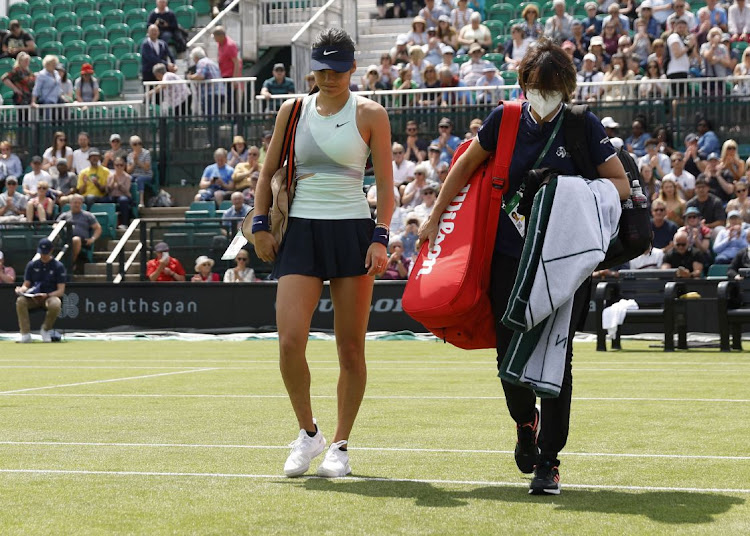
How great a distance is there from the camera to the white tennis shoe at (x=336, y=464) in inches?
245

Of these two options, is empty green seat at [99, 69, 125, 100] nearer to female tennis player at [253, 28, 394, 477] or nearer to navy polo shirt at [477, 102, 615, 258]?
female tennis player at [253, 28, 394, 477]

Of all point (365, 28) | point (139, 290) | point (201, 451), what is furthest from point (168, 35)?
point (201, 451)

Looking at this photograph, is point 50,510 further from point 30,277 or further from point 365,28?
point 365,28

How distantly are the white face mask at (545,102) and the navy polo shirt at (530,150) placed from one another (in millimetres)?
52

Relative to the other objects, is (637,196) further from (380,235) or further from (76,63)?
(76,63)

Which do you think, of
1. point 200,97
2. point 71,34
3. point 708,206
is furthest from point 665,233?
point 71,34

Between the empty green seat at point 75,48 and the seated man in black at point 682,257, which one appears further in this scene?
the empty green seat at point 75,48

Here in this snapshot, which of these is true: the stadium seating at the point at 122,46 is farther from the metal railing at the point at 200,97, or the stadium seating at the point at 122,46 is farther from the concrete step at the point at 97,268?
the concrete step at the point at 97,268

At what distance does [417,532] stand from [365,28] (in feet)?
83.6

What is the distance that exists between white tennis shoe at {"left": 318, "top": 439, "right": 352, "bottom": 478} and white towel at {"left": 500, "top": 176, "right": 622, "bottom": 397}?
1036 millimetres

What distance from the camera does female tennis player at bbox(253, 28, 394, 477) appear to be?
20.7ft

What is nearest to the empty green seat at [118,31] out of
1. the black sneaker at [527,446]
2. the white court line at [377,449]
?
the white court line at [377,449]

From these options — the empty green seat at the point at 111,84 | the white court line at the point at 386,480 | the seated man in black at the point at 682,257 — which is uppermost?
the empty green seat at the point at 111,84

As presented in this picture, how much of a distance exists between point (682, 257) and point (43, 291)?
30.7ft
